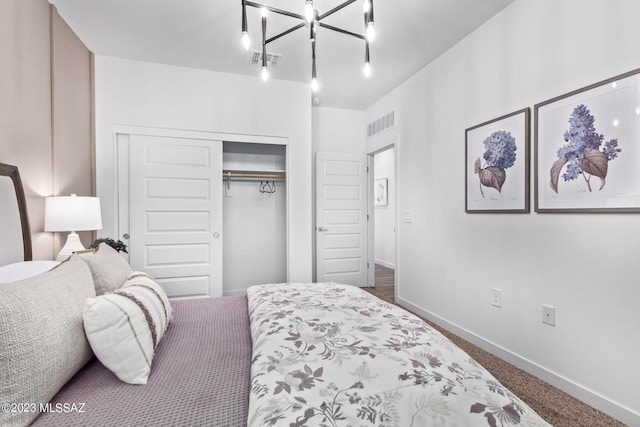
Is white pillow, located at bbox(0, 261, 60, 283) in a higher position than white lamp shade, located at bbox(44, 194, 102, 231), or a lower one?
lower

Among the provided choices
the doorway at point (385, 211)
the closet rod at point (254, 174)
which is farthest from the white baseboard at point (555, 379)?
the doorway at point (385, 211)

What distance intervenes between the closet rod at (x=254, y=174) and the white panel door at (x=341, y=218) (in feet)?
1.83

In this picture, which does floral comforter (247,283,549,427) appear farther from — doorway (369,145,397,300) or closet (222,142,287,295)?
doorway (369,145,397,300)

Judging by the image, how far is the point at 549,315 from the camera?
1995 mm

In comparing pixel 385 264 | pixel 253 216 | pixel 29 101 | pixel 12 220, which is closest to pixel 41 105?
pixel 29 101

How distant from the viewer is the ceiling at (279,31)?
2.27m

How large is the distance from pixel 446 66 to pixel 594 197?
5.85 ft

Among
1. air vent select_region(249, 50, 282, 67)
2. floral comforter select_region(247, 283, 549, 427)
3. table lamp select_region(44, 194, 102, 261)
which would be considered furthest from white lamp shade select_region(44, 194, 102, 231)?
air vent select_region(249, 50, 282, 67)

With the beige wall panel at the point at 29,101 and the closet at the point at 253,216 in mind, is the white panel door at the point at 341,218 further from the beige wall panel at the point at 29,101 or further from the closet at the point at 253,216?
the beige wall panel at the point at 29,101

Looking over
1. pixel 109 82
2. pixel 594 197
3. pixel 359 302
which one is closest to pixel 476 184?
pixel 594 197

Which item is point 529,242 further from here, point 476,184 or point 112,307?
point 112,307

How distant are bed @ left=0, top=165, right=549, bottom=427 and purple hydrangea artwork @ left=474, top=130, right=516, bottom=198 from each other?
1.61 m

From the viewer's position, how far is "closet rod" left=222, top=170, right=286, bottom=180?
3.70 meters

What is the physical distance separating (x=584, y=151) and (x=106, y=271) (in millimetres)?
2689
